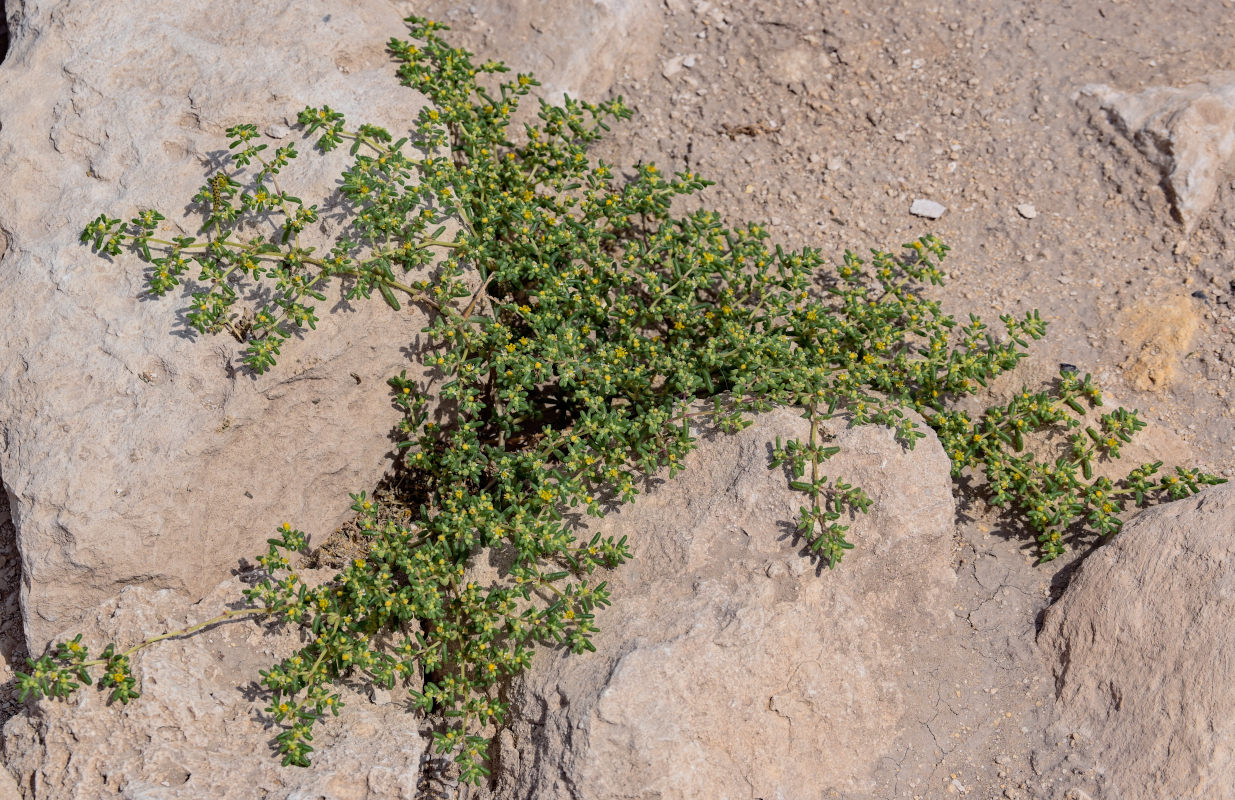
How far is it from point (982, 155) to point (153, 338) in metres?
4.40

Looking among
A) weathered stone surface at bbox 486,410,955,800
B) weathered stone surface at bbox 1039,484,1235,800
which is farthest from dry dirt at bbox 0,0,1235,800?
weathered stone surface at bbox 486,410,955,800

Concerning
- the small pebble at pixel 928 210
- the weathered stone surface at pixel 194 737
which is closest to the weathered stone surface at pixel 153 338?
the weathered stone surface at pixel 194 737

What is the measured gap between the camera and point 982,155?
5.11 metres

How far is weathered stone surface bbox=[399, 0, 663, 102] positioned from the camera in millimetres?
5199

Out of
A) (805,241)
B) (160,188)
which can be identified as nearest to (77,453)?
(160,188)

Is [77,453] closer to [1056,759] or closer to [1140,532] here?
[1056,759]

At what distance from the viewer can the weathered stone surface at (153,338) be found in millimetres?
3756

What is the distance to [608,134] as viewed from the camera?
17.2 ft

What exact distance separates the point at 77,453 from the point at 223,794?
5.05ft

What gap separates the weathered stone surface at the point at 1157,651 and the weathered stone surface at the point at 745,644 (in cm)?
58

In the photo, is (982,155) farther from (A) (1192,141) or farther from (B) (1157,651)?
(B) (1157,651)

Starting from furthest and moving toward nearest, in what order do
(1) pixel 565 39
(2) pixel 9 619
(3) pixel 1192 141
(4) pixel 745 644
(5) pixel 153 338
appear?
1. (1) pixel 565 39
2. (3) pixel 1192 141
3. (2) pixel 9 619
4. (5) pixel 153 338
5. (4) pixel 745 644

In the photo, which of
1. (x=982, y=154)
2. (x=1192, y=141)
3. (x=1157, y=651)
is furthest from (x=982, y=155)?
(x=1157, y=651)

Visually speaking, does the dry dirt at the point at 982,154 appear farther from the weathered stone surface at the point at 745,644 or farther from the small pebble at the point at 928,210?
the weathered stone surface at the point at 745,644
